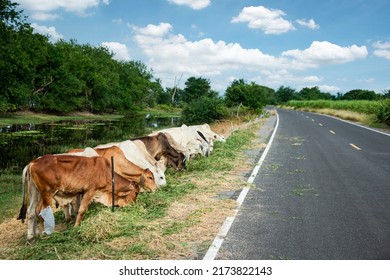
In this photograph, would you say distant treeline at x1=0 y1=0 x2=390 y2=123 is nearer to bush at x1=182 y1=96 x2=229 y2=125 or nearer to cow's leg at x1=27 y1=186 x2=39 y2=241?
bush at x1=182 y1=96 x2=229 y2=125

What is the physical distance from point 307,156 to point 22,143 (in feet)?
60.2

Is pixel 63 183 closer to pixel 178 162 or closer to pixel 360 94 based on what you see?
pixel 178 162

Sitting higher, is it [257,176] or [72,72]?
[72,72]

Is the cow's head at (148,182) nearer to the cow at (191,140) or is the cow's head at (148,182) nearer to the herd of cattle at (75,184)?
the herd of cattle at (75,184)

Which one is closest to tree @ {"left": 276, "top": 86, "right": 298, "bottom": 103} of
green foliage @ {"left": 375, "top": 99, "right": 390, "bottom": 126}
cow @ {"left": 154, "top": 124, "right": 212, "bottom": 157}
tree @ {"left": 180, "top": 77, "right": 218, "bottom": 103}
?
tree @ {"left": 180, "top": 77, "right": 218, "bottom": 103}

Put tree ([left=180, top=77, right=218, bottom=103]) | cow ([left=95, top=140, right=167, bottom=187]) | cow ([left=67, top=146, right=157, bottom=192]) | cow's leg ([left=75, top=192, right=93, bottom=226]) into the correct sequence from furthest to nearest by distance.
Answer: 1. tree ([left=180, top=77, right=218, bottom=103])
2. cow ([left=95, top=140, right=167, bottom=187])
3. cow ([left=67, top=146, right=157, bottom=192])
4. cow's leg ([left=75, top=192, right=93, bottom=226])

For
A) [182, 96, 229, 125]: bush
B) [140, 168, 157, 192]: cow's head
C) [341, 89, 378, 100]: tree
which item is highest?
[341, 89, 378, 100]: tree

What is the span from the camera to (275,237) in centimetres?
586

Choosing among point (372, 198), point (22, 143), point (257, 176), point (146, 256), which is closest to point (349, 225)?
point (372, 198)

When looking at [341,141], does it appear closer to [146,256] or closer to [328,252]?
[328,252]

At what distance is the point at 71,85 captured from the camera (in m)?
53.4

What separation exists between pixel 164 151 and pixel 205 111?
78.9ft

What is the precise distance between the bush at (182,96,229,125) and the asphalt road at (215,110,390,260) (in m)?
21.5

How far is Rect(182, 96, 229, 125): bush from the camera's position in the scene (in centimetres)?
3500
